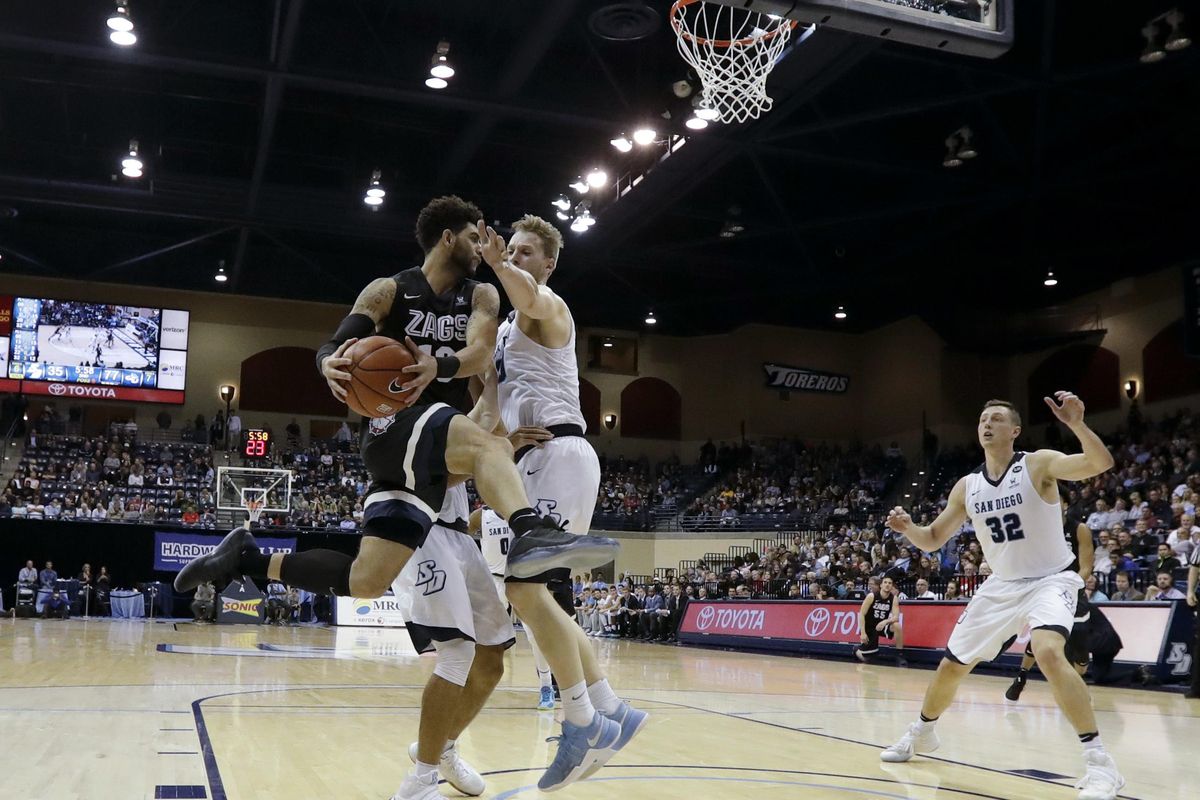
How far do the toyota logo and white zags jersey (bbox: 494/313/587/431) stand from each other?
43.6ft

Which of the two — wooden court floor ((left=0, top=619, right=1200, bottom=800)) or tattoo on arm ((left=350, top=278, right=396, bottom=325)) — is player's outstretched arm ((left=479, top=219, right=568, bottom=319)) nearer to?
tattoo on arm ((left=350, top=278, right=396, bottom=325))

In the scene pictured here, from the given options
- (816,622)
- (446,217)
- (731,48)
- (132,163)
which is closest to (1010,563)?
(446,217)

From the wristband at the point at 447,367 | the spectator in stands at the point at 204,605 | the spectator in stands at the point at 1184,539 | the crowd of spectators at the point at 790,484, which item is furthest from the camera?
the crowd of spectators at the point at 790,484

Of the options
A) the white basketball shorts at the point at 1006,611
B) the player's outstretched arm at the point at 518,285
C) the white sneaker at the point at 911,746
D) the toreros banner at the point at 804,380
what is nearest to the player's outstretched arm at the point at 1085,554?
the white basketball shorts at the point at 1006,611

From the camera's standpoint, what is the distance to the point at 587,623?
82.1 ft

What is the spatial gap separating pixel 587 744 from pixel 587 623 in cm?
2129

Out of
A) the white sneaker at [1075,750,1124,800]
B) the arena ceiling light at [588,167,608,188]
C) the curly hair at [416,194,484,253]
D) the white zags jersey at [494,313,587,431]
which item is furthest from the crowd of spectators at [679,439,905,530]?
the curly hair at [416,194,484,253]

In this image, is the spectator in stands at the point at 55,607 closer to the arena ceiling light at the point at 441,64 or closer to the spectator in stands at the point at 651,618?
the spectator in stands at the point at 651,618

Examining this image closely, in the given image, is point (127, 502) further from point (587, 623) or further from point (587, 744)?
point (587, 744)

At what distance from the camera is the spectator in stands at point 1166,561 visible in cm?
1338

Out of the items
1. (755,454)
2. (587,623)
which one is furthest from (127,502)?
(755,454)

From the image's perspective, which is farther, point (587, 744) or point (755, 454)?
point (755, 454)

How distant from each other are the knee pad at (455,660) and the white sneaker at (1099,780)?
266cm

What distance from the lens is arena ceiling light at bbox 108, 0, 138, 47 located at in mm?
15703
